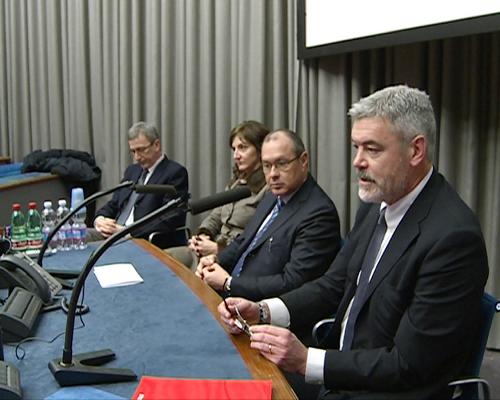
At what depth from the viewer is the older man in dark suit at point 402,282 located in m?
1.46

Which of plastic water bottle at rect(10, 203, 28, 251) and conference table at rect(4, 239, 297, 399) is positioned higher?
plastic water bottle at rect(10, 203, 28, 251)

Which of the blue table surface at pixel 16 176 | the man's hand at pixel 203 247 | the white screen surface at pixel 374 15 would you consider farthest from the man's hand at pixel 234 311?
the blue table surface at pixel 16 176

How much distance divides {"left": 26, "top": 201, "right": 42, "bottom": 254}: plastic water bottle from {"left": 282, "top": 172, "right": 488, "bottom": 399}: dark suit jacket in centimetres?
159

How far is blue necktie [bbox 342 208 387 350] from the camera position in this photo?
1696 mm

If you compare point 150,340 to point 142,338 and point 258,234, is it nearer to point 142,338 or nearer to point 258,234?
point 142,338

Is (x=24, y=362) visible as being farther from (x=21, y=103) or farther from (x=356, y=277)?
(x=21, y=103)

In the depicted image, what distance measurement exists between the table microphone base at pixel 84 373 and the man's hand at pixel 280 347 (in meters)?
0.33

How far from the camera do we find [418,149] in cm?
161

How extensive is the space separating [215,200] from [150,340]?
449 millimetres

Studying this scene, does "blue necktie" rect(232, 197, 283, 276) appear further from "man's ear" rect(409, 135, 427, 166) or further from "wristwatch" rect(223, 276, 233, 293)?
"man's ear" rect(409, 135, 427, 166)

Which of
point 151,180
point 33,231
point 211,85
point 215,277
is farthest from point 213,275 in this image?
point 211,85

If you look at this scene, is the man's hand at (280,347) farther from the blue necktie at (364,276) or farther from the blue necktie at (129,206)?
the blue necktie at (129,206)

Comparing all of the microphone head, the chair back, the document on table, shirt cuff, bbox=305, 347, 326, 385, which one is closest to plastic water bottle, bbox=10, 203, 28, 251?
the document on table

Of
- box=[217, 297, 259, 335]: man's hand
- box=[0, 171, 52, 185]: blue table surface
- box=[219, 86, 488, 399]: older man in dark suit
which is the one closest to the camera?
box=[219, 86, 488, 399]: older man in dark suit
